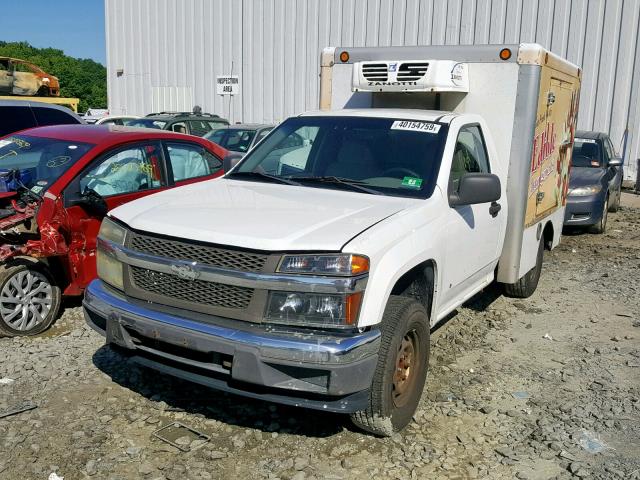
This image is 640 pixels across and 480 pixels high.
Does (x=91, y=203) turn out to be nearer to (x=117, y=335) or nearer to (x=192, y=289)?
(x=117, y=335)

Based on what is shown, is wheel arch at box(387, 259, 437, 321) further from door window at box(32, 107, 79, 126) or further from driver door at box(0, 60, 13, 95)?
driver door at box(0, 60, 13, 95)

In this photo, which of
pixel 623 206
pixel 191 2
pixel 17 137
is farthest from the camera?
pixel 191 2

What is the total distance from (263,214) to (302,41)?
17122 millimetres

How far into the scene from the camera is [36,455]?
3.46m

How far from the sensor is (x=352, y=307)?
3.18 metres

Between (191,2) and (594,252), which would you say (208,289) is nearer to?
(594,252)

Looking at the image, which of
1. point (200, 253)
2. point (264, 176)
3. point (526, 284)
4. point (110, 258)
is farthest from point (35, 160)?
point (526, 284)

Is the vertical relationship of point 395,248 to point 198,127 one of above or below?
below

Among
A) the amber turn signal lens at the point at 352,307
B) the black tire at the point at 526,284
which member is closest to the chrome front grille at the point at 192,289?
the amber turn signal lens at the point at 352,307

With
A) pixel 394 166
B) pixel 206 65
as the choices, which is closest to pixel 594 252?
pixel 394 166

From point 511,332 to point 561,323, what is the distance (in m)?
0.62

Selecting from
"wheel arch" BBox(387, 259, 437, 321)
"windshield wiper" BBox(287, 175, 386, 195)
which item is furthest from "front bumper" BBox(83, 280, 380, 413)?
"windshield wiper" BBox(287, 175, 386, 195)

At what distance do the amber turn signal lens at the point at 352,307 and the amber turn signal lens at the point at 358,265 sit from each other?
11 cm

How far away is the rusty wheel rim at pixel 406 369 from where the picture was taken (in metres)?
3.71
